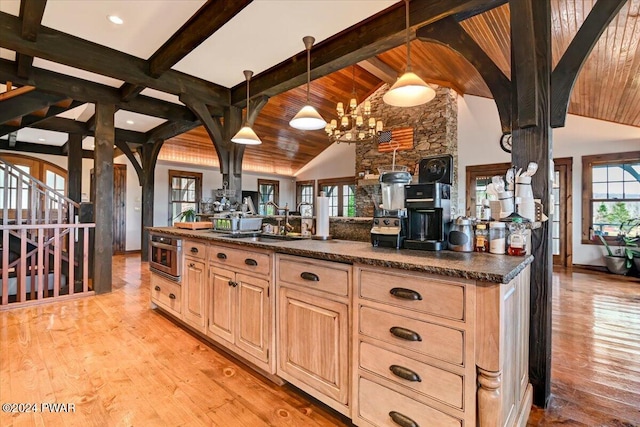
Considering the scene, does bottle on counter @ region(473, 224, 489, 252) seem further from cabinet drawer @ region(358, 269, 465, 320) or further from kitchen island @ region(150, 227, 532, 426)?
cabinet drawer @ region(358, 269, 465, 320)

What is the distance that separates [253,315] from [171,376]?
68 centimetres

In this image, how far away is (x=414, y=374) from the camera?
1.30 m

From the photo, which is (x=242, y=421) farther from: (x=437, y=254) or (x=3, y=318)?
(x=3, y=318)

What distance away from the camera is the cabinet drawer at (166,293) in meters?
2.86

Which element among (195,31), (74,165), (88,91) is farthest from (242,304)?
(74,165)

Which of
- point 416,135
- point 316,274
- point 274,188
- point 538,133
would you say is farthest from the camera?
point 274,188

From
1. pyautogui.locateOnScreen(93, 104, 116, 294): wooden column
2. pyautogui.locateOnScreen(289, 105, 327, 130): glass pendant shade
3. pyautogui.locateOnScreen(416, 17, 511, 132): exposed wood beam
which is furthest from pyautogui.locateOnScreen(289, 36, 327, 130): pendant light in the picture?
pyautogui.locateOnScreen(93, 104, 116, 294): wooden column

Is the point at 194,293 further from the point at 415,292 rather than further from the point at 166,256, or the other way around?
the point at 415,292

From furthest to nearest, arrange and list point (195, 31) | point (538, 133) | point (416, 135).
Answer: point (416, 135) → point (195, 31) → point (538, 133)

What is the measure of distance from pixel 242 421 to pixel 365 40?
293 cm

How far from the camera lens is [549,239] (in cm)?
182

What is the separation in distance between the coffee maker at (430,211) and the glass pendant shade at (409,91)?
578mm

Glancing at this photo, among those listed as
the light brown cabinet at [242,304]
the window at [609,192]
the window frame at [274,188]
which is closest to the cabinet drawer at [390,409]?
the light brown cabinet at [242,304]

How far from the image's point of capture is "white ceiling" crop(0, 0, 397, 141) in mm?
2459
